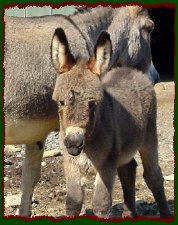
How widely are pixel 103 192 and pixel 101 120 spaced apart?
0.49 meters

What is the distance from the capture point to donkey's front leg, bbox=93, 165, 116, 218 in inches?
189

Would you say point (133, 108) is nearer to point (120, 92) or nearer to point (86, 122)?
point (120, 92)

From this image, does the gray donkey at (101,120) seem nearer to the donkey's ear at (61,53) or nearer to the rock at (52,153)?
the donkey's ear at (61,53)

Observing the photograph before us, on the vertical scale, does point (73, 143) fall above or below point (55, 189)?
above

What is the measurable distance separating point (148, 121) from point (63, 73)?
1.18 metres

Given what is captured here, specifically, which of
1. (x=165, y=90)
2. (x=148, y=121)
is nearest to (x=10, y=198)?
(x=148, y=121)

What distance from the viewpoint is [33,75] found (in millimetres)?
5559

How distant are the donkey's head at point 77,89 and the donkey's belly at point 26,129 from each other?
871 millimetres

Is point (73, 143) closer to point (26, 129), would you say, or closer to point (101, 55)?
point (101, 55)

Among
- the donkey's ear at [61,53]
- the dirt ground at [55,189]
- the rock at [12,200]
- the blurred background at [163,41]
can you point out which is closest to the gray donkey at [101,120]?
the donkey's ear at [61,53]

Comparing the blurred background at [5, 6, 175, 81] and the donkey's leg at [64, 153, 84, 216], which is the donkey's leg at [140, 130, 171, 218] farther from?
the blurred background at [5, 6, 175, 81]

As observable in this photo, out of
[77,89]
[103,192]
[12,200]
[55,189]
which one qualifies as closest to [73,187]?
[103,192]

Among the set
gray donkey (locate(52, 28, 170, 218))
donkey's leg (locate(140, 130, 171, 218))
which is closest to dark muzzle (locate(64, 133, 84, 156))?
gray donkey (locate(52, 28, 170, 218))

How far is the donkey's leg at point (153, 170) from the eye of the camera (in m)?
5.67
